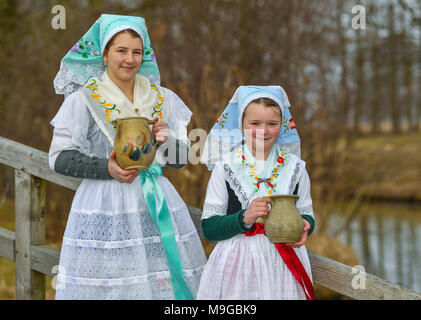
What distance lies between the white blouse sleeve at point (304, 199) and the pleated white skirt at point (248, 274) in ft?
0.66

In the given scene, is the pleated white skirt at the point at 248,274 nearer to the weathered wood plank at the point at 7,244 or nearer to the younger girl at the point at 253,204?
the younger girl at the point at 253,204

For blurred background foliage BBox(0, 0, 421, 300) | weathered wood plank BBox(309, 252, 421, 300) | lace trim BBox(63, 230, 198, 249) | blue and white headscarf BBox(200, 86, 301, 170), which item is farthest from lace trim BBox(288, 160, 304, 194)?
blurred background foliage BBox(0, 0, 421, 300)

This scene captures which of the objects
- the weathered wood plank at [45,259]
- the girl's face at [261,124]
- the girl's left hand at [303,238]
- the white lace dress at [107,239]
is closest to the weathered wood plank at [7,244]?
the weathered wood plank at [45,259]

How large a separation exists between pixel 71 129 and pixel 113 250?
516 millimetres

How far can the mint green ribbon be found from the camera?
2.09 m

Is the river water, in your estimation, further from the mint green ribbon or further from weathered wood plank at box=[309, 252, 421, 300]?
the mint green ribbon

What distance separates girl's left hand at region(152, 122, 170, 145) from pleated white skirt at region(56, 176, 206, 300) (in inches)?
7.9

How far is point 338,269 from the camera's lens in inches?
90.7

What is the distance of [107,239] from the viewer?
2066mm

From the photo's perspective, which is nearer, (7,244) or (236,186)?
(236,186)

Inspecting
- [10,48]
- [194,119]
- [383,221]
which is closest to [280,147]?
[194,119]

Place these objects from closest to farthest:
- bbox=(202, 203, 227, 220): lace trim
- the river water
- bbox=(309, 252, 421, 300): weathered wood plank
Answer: bbox=(202, 203, 227, 220): lace trim < bbox=(309, 252, 421, 300): weathered wood plank < the river water

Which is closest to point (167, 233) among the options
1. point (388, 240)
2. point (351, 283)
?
point (351, 283)

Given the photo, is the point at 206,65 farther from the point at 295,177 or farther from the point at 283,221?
the point at 283,221
